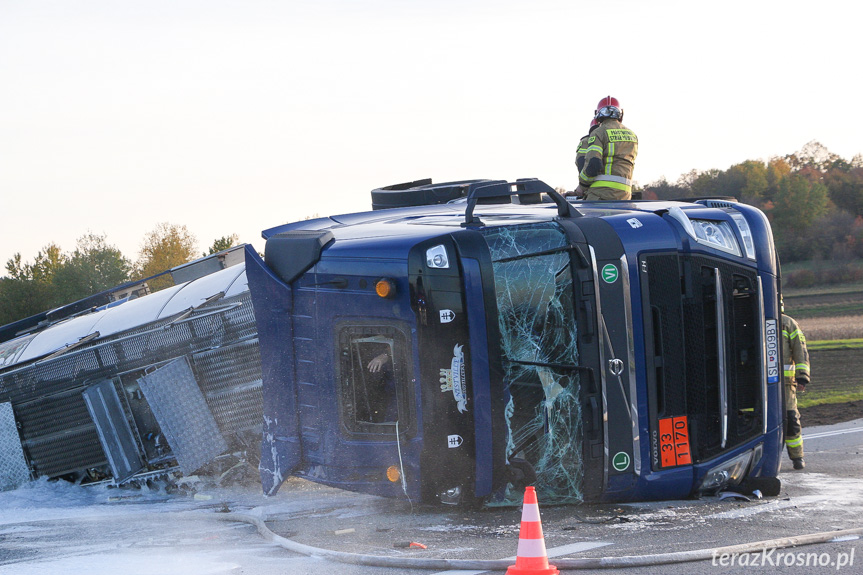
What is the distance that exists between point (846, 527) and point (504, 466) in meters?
1.97

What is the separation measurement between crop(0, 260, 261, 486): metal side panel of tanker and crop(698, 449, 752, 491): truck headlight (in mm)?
3415

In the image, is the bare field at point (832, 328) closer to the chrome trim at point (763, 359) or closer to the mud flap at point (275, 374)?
the chrome trim at point (763, 359)

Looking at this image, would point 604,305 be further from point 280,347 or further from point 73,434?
point 73,434

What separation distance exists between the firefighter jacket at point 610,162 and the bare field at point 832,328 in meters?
22.5

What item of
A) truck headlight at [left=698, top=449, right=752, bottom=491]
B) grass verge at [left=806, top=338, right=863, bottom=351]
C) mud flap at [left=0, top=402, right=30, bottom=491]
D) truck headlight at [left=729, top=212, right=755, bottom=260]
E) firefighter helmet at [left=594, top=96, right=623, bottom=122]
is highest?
firefighter helmet at [left=594, top=96, right=623, bottom=122]

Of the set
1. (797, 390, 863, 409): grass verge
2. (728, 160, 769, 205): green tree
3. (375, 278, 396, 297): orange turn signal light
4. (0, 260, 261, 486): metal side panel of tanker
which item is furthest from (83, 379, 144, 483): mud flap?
(728, 160, 769, 205): green tree

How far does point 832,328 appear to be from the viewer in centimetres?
3334

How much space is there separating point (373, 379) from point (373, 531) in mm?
916

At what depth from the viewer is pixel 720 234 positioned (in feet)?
20.4

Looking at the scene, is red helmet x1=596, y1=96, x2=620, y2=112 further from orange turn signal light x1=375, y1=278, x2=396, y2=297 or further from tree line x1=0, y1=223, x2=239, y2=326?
tree line x1=0, y1=223, x2=239, y2=326

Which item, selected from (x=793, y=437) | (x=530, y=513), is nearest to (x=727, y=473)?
(x=530, y=513)

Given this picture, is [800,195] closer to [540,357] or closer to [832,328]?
[832,328]

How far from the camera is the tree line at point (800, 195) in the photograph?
59.2 metres

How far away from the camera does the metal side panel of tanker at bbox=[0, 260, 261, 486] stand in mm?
7320
